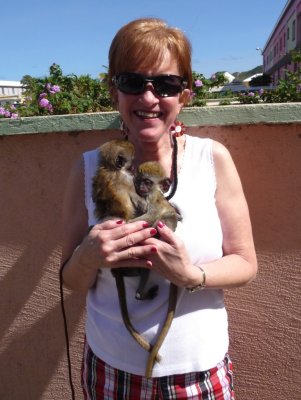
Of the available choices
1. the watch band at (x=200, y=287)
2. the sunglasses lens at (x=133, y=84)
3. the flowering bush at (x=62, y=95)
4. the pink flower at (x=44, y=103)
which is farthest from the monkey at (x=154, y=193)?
the pink flower at (x=44, y=103)

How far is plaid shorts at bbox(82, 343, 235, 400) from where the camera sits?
1750 millimetres

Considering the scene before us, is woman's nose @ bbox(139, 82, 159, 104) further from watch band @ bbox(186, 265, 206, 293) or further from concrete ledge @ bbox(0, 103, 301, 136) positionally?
watch band @ bbox(186, 265, 206, 293)

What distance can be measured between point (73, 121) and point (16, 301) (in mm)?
1376

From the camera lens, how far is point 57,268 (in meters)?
2.79

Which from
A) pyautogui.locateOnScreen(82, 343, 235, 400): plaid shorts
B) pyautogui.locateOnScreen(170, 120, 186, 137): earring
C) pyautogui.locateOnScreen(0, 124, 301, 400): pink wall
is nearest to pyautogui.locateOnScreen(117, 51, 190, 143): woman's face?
pyautogui.locateOnScreen(170, 120, 186, 137): earring

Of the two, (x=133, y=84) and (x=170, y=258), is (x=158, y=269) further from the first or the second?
(x=133, y=84)

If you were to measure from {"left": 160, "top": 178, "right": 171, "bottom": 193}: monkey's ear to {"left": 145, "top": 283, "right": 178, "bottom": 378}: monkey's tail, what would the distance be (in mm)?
396

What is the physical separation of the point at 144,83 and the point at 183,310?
0.99 meters

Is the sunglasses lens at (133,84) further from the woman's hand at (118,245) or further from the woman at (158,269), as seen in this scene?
the woman's hand at (118,245)

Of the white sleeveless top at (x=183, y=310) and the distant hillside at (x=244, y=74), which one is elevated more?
the distant hillside at (x=244, y=74)

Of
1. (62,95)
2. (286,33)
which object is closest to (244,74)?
(286,33)

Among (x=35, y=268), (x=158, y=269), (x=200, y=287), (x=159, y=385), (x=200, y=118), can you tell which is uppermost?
(x=200, y=118)

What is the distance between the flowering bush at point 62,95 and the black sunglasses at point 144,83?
1447 millimetres

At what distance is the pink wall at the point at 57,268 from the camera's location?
2.36 m
